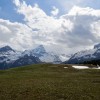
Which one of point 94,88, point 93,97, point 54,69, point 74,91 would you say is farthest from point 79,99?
point 54,69

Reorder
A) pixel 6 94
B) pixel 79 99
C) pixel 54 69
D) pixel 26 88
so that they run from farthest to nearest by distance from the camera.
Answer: pixel 54 69 → pixel 26 88 → pixel 6 94 → pixel 79 99

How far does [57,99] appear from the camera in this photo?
39.9 metres

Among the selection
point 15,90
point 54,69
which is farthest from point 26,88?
→ point 54,69

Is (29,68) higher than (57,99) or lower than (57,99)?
higher

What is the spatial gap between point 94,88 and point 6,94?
44.9 ft

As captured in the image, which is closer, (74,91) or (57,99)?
(57,99)

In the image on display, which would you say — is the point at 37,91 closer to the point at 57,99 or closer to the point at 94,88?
the point at 57,99

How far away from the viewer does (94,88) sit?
4784 centimetres

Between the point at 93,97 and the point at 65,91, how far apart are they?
542 centimetres

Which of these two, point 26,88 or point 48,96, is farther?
point 26,88

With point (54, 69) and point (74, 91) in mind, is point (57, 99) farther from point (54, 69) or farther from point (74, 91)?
point (54, 69)

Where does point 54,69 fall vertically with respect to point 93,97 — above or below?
above

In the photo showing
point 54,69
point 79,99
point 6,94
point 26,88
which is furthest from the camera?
point 54,69

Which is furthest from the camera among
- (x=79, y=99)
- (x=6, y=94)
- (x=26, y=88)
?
(x=26, y=88)
